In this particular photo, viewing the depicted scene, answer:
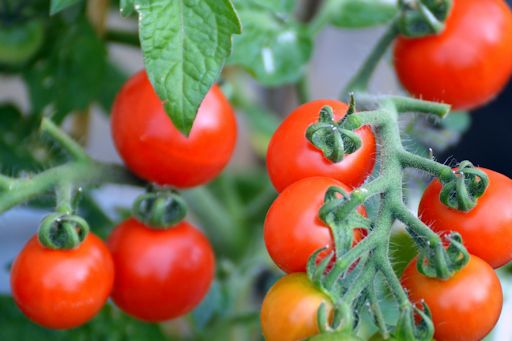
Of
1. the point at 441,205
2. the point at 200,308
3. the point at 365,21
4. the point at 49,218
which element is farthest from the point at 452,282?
the point at 200,308

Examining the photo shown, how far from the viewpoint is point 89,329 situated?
38.2 inches

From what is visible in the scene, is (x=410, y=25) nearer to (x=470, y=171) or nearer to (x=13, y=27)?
(x=470, y=171)

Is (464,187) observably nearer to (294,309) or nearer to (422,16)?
(294,309)

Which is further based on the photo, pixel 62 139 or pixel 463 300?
pixel 62 139

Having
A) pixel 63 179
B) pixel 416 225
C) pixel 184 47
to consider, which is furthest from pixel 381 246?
pixel 63 179

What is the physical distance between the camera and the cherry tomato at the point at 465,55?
774mm

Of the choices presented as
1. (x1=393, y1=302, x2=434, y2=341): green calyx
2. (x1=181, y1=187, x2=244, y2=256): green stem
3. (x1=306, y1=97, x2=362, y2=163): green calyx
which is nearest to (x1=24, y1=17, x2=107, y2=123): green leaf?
(x1=181, y1=187, x2=244, y2=256): green stem

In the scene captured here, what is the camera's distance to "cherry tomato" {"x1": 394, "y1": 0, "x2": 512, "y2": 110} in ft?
2.54

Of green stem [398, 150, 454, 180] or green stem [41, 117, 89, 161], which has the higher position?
green stem [398, 150, 454, 180]

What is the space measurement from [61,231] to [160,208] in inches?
4.6

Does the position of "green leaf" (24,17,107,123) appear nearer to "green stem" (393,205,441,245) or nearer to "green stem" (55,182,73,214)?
"green stem" (55,182,73,214)

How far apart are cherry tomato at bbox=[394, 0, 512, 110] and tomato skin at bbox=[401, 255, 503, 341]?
0.30 metres

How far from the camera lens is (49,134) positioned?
74 cm

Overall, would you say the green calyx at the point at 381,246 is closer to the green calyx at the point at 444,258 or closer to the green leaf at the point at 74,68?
the green calyx at the point at 444,258
